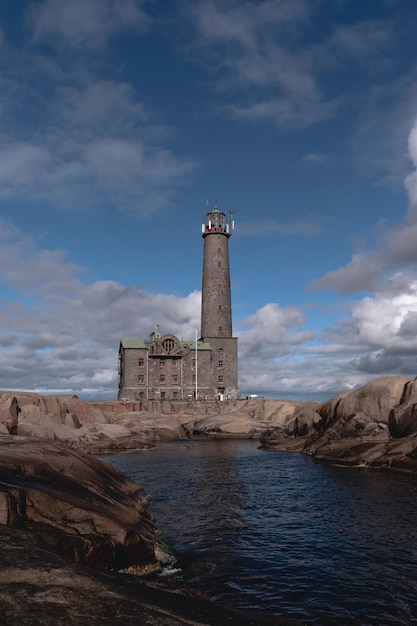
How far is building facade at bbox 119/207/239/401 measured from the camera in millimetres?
81062

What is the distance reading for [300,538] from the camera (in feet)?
50.6

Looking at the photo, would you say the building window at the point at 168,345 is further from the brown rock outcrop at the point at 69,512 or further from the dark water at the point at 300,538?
the brown rock outcrop at the point at 69,512

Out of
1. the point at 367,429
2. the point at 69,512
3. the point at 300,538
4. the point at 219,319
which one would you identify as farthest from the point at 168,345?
the point at 69,512

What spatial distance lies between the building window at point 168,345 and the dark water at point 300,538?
52.8 meters

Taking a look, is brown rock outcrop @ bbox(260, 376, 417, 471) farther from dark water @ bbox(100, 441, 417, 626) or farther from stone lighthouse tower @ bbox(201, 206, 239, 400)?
stone lighthouse tower @ bbox(201, 206, 239, 400)

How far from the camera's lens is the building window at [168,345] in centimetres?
8256

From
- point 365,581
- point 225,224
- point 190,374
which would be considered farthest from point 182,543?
point 225,224

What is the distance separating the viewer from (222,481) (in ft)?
87.1

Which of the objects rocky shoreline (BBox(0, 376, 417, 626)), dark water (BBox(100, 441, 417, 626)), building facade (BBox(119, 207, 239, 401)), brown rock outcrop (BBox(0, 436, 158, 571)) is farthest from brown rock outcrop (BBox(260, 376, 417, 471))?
building facade (BBox(119, 207, 239, 401))

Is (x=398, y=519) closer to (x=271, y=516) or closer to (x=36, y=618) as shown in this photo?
(x=271, y=516)

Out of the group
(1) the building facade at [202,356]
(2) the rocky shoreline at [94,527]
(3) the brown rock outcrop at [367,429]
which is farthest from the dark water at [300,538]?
(1) the building facade at [202,356]

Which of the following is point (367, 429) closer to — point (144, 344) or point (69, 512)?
point (69, 512)

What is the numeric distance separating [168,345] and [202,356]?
21.2ft

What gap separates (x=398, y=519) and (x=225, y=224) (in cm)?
7535
